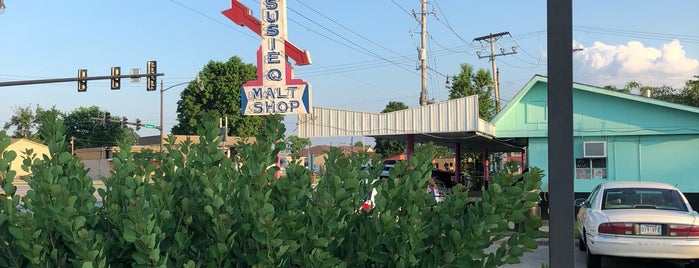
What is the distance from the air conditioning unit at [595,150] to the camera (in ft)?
61.5

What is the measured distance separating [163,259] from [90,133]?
91.4 metres

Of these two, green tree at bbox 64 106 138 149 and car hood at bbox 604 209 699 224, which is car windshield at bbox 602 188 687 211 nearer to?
car hood at bbox 604 209 699 224

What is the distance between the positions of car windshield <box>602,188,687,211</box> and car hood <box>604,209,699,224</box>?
0.59 m

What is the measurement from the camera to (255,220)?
2.15 meters

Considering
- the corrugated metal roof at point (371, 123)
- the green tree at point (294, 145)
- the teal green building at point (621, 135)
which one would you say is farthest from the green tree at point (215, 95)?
the green tree at point (294, 145)

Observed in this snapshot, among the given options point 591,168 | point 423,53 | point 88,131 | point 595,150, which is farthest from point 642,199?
point 88,131

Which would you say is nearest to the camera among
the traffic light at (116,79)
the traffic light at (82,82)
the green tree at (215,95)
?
the traffic light at (82,82)

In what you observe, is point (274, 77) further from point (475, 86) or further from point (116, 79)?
point (475, 86)

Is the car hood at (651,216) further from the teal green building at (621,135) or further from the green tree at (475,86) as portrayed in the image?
the green tree at (475,86)

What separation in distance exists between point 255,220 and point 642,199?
9.38 meters

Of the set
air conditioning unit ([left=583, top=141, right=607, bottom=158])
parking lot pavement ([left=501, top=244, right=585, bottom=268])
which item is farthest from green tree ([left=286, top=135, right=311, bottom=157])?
air conditioning unit ([left=583, top=141, right=607, bottom=158])

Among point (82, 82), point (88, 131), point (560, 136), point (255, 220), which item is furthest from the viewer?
point (88, 131)

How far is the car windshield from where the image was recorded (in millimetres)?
9672

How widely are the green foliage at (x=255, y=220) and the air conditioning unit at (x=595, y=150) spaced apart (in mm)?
17661
